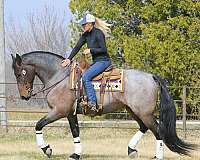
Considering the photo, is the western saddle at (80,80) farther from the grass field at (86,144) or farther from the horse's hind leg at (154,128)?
the grass field at (86,144)

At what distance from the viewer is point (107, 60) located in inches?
339

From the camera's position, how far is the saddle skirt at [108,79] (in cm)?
856

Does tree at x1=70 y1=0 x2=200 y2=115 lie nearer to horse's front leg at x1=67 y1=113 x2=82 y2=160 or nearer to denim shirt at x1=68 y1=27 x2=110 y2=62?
horse's front leg at x1=67 y1=113 x2=82 y2=160

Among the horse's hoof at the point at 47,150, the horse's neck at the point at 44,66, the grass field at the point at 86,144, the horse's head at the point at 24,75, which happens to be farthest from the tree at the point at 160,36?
the horse's hoof at the point at 47,150

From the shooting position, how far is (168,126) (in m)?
8.57

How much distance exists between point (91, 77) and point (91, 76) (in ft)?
0.06

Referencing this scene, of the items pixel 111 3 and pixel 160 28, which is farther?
pixel 111 3

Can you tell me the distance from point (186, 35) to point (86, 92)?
7.79m

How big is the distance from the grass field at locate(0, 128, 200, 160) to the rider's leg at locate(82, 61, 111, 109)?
126 centimetres

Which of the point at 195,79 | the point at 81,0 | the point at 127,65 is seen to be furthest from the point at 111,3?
the point at 195,79

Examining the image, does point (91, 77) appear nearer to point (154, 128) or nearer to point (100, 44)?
point (100, 44)

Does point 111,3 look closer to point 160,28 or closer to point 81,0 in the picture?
point 81,0

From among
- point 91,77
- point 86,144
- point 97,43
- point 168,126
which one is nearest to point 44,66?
point 91,77

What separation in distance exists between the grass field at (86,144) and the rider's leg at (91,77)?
49.5 inches
